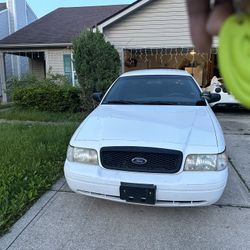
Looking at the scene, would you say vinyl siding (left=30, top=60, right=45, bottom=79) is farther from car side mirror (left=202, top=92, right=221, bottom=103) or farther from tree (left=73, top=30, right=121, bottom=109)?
car side mirror (left=202, top=92, right=221, bottom=103)

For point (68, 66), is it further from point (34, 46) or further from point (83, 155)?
point (83, 155)

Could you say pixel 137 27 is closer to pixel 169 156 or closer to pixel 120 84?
pixel 120 84

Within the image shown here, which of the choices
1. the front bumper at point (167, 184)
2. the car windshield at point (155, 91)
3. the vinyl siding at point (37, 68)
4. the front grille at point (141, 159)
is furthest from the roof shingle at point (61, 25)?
the front bumper at point (167, 184)

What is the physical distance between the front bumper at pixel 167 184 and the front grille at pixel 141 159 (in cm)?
6

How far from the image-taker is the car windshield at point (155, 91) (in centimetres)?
512

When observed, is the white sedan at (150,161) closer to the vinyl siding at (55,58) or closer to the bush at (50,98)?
the bush at (50,98)

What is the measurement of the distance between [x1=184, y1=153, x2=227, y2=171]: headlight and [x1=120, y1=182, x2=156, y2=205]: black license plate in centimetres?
43

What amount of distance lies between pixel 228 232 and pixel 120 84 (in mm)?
2902

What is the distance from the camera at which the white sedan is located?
343 centimetres

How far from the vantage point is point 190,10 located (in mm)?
1031

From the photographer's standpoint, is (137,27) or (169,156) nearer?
(169,156)

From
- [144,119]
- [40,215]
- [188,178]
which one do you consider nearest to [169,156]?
[188,178]

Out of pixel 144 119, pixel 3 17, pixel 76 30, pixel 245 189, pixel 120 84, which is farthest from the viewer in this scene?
pixel 3 17

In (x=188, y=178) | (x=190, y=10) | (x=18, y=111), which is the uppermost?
(x=190, y=10)
